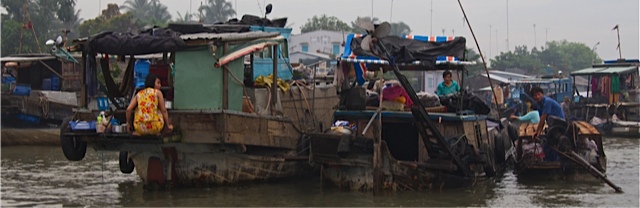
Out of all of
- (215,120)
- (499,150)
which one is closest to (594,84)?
(499,150)

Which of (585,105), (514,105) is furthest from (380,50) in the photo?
(514,105)

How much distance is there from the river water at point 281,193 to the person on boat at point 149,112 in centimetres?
107

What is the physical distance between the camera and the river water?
1119 cm

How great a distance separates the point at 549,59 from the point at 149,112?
60.7m

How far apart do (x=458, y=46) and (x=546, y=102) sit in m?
1.95

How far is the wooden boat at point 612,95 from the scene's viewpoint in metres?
28.1

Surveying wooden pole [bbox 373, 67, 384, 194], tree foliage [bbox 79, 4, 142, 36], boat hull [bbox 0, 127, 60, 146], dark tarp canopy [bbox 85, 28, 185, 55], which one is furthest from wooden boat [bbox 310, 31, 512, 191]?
tree foliage [bbox 79, 4, 142, 36]

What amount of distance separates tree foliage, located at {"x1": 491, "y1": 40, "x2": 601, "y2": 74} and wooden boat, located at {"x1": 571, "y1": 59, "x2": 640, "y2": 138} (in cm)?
2424

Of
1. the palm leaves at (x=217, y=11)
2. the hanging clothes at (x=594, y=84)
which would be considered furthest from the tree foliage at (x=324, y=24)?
the hanging clothes at (x=594, y=84)

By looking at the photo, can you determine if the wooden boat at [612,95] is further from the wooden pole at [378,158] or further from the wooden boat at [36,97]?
the wooden pole at [378,158]

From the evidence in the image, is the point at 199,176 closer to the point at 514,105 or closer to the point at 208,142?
the point at 208,142

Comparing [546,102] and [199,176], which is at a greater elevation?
[546,102]

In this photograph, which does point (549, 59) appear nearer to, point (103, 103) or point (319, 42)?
point (319, 42)

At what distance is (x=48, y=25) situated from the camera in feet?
121
